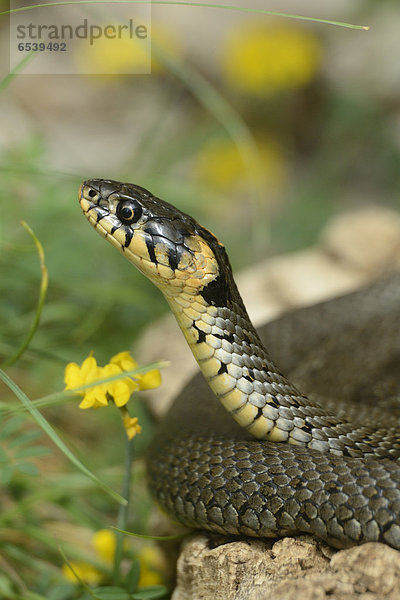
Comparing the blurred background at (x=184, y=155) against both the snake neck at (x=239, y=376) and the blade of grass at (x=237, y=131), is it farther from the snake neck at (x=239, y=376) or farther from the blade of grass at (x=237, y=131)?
the snake neck at (x=239, y=376)

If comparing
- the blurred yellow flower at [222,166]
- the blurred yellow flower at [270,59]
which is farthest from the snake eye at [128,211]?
the blurred yellow flower at [270,59]

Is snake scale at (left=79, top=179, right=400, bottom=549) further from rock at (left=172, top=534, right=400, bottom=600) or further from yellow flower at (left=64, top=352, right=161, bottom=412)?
yellow flower at (left=64, top=352, right=161, bottom=412)

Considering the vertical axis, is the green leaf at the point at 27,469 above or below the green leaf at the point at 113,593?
above

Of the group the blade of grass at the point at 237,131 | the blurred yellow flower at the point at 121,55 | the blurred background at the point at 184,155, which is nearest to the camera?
the blade of grass at the point at 237,131

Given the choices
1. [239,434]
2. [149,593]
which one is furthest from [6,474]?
[239,434]

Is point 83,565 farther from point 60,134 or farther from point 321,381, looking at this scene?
point 60,134

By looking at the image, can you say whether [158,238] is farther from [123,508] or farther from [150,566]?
[150,566]
